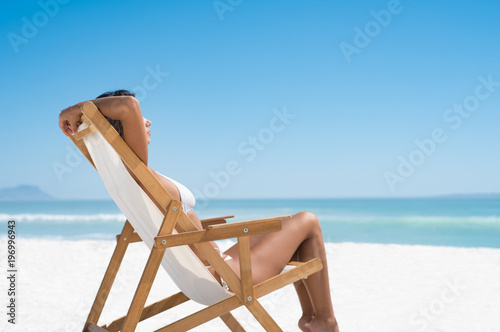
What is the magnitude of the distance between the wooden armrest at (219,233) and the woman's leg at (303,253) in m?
0.36

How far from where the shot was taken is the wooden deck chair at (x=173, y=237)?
1929 mm

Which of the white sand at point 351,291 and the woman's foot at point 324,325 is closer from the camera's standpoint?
the woman's foot at point 324,325

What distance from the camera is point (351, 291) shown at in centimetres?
480

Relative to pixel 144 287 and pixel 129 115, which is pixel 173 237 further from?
pixel 129 115

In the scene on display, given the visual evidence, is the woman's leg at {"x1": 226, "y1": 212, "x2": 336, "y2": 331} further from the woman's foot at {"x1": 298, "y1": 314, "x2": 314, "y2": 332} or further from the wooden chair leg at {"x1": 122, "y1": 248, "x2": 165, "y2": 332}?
the wooden chair leg at {"x1": 122, "y1": 248, "x2": 165, "y2": 332}

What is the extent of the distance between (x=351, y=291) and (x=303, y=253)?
2470mm

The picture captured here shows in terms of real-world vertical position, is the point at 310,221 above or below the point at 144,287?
above

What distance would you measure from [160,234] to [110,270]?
2.71 ft

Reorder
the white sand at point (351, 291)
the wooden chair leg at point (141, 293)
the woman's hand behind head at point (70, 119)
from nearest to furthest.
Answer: the wooden chair leg at point (141, 293) → the woman's hand behind head at point (70, 119) → the white sand at point (351, 291)

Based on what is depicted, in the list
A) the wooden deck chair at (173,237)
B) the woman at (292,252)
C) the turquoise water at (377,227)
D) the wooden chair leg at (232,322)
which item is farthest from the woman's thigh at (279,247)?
the turquoise water at (377,227)

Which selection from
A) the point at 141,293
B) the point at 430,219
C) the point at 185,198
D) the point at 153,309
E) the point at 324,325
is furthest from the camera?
the point at 430,219

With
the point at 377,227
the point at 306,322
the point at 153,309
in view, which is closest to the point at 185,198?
the point at 153,309

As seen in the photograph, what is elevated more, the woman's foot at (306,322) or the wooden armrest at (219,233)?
the wooden armrest at (219,233)

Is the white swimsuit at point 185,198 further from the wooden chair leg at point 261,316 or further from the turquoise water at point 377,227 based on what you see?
the turquoise water at point 377,227
